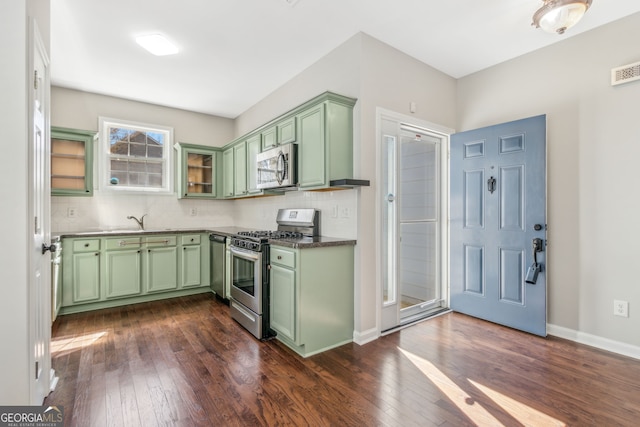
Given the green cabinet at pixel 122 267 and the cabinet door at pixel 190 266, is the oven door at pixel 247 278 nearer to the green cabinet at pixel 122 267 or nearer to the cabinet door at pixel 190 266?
the cabinet door at pixel 190 266

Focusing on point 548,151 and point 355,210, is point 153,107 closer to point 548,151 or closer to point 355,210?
point 355,210

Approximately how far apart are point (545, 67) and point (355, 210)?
2.45m

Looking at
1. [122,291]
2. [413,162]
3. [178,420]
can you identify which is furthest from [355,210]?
[122,291]

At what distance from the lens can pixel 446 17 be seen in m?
2.62

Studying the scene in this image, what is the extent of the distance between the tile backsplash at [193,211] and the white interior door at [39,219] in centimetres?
224

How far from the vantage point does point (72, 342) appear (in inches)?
111

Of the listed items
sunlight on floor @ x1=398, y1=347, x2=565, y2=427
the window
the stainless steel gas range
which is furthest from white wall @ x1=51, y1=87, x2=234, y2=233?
sunlight on floor @ x1=398, y1=347, x2=565, y2=427

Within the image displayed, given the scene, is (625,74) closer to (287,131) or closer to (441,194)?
(441,194)

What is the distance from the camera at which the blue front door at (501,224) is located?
9.59ft

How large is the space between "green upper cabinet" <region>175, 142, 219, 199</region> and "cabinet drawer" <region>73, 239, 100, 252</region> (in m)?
1.34

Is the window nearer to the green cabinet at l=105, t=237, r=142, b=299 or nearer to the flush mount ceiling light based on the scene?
the green cabinet at l=105, t=237, r=142, b=299

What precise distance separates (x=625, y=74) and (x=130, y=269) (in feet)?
18.3

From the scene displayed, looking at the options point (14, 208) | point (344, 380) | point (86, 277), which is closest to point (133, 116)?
point (86, 277)

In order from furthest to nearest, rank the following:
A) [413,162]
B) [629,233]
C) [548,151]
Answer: [413,162]
[548,151]
[629,233]
